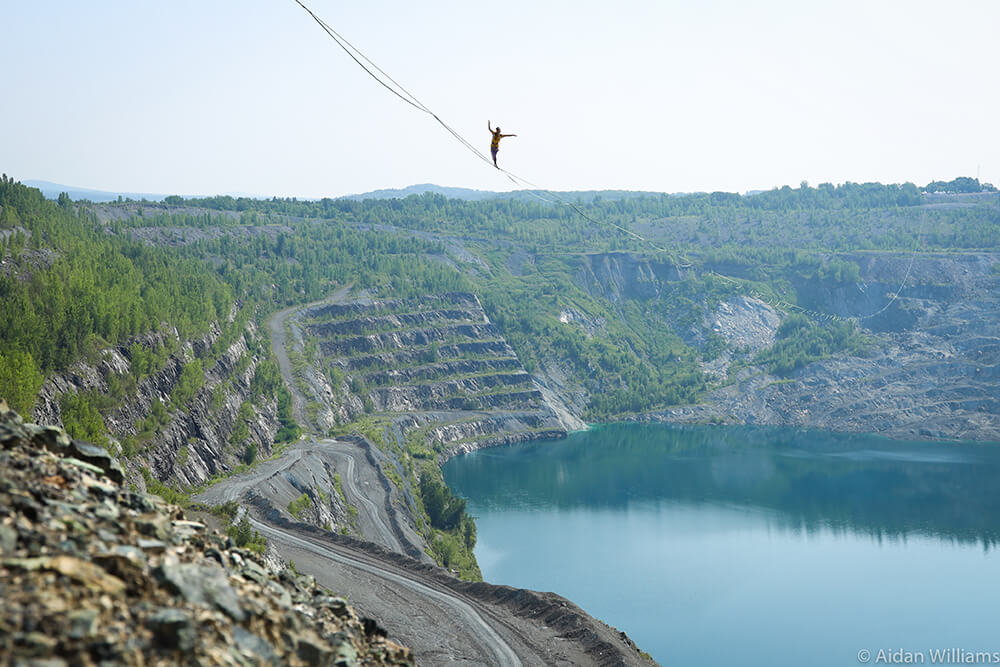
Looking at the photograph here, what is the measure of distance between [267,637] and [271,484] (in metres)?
46.0

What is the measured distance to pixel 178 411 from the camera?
206 ft

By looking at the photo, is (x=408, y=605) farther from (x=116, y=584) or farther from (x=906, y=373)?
(x=906, y=373)

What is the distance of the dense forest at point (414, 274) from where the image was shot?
2606 inches

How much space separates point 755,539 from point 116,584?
6983 cm

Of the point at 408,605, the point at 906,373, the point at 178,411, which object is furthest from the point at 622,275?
the point at 408,605

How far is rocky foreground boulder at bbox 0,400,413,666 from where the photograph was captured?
12.8 metres

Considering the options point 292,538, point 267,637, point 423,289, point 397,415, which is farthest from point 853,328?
point 267,637

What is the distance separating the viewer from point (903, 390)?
130875 millimetres

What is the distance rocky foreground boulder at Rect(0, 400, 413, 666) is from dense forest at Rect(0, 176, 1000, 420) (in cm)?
3615

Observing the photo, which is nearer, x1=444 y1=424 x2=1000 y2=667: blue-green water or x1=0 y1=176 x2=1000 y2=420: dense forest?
x1=444 y1=424 x2=1000 y2=667: blue-green water

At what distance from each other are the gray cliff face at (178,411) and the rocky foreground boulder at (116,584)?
31993 mm

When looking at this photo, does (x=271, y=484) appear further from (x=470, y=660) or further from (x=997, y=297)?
(x=997, y=297)

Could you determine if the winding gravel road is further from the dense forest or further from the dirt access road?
the dense forest

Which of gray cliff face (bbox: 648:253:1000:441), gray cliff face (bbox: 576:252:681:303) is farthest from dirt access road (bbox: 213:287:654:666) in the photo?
gray cliff face (bbox: 576:252:681:303)
